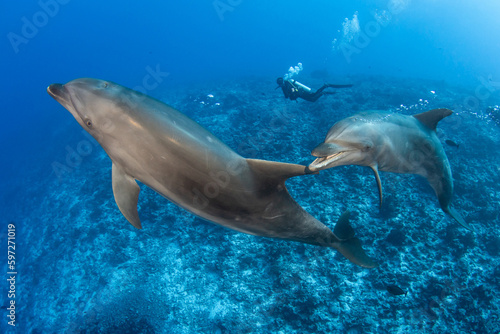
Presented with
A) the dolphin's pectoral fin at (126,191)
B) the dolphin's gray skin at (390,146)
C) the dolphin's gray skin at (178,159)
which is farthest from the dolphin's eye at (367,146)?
the dolphin's pectoral fin at (126,191)

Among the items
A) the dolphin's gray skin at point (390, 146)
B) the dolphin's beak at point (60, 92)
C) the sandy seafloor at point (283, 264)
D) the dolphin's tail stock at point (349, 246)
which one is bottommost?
the sandy seafloor at point (283, 264)

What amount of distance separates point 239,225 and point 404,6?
17826 cm

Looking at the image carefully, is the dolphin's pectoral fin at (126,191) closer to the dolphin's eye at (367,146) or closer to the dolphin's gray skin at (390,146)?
the dolphin's gray skin at (390,146)

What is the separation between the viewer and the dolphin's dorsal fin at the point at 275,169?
2.31m

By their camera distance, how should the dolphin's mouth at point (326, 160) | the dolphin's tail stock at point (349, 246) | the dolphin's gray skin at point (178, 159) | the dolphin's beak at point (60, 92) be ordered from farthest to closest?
the dolphin's tail stock at point (349, 246)
the dolphin's mouth at point (326, 160)
the dolphin's beak at point (60, 92)
the dolphin's gray skin at point (178, 159)

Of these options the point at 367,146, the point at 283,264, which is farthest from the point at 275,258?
the point at 367,146

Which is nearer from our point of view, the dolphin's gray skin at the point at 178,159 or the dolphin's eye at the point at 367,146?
the dolphin's gray skin at the point at 178,159

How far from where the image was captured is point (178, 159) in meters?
2.24

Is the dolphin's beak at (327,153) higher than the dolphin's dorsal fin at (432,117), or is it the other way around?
the dolphin's beak at (327,153)

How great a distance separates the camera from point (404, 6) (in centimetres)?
13175

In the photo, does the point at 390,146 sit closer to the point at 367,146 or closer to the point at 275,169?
the point at 367,146

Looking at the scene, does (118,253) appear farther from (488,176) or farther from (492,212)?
(488,176)

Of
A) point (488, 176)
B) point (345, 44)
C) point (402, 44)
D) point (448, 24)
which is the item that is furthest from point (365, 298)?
point (448, 24)

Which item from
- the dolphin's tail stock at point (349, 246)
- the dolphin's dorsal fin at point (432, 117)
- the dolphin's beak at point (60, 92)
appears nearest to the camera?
the dolphin's beak at point (60, 92)
